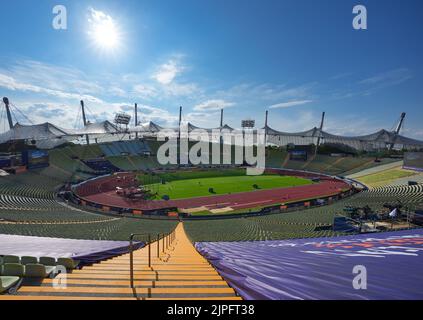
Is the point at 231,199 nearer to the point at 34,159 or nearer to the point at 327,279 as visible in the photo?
the point at 327,279

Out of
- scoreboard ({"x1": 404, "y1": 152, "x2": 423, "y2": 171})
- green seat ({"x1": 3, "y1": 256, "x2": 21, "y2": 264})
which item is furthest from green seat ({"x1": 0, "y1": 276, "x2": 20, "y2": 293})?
scoreboard ({"x1": 404, "y1": 152, "x2": 423, "y2": 171})

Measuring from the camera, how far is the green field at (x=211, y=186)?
43.8m

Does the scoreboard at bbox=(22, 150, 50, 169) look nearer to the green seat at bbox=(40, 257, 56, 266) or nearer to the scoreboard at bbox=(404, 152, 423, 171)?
the green seat at bbox=(40, 257, 56, 266)

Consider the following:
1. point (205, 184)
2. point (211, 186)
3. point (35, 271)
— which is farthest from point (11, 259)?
point (205, 184)

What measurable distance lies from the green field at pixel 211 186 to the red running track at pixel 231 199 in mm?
2649

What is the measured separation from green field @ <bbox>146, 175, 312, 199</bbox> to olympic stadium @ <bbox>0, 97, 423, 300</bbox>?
1.39 ft

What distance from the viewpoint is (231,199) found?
3997 centimetres

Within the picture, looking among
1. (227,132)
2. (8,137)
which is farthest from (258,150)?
(8,137)

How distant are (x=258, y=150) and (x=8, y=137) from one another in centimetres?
6627

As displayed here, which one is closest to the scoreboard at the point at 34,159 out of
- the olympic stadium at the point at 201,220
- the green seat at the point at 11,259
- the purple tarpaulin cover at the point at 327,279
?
the olympic stadium at the point at 201,220

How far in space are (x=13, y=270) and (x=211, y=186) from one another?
45.4 metres

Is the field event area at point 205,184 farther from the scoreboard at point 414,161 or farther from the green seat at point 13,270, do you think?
the green seat at point 13,270
